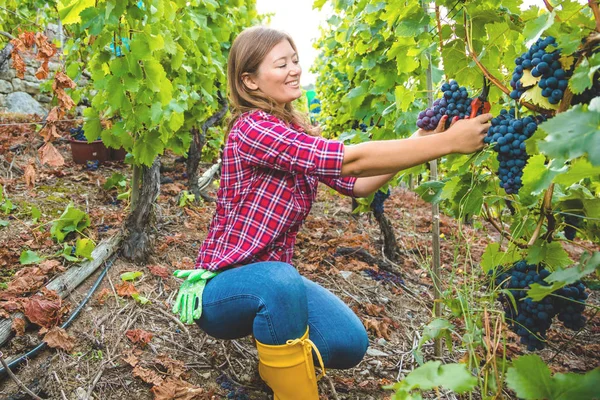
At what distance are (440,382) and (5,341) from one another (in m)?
1.87

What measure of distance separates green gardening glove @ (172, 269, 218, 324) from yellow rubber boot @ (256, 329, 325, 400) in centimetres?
29

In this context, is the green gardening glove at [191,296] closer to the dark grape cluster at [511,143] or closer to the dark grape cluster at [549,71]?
the dark grape cluster at [511,143]

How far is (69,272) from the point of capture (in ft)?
7.88

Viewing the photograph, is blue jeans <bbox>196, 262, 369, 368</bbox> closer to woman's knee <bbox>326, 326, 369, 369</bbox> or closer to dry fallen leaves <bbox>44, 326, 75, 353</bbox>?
woman's knee <bbox>326, 326, 369, 369</bbox>

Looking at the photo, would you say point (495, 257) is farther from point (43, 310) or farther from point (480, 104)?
point (43, 310)

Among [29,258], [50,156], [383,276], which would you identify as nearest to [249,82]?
[50,156]

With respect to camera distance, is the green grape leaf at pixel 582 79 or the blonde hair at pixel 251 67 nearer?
the green grape leaf at pixel 582 79

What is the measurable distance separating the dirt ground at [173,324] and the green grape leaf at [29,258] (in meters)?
0.08

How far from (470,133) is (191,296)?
1.14 metres

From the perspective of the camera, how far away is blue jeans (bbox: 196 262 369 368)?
1568mm

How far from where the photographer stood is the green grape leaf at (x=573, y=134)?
655 millimetres

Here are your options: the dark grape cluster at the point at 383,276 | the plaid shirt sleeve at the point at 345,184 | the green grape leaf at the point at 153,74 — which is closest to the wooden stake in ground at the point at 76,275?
the green grape leaf at the point at 153,74

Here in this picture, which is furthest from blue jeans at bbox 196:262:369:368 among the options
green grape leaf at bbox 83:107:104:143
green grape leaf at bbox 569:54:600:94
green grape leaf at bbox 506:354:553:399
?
green grape leaf at bbox 83:107:104:143

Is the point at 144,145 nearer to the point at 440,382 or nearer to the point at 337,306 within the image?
the point at 337,306
